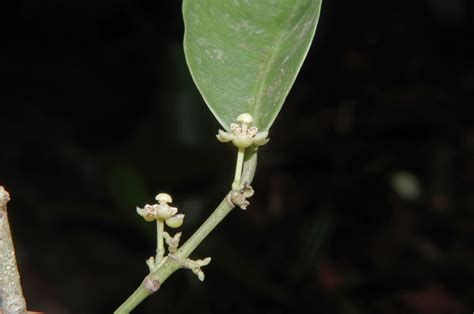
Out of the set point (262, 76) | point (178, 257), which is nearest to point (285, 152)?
point (262, 76)

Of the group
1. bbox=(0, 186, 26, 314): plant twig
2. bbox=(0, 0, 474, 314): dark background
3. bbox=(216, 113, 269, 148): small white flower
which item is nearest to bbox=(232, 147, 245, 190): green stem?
bbox=(216, 113, 269, 148): small white flower

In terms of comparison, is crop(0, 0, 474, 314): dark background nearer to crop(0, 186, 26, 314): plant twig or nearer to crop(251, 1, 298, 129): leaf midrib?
crop(251, 1, 298, 129): leaf midrib

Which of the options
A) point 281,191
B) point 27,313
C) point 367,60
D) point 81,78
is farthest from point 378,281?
point 27,313

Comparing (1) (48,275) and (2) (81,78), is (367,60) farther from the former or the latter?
(1) (48,275)

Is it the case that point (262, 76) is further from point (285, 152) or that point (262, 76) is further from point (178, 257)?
point (285, 152)

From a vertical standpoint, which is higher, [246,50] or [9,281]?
[246,50]

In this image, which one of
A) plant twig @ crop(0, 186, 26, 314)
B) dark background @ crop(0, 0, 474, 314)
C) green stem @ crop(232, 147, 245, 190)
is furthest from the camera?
dark background @ crop(0, 0, 474, 314)
